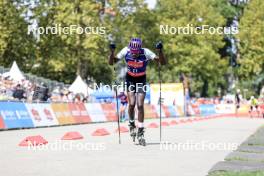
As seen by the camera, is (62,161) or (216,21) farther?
(216,21)

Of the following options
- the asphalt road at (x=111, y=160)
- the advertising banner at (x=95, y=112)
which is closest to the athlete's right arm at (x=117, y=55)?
the asphalt road at (x=111, y=160)

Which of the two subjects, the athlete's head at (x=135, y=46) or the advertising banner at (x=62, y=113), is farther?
the advertising banner at (x=62, y=113)

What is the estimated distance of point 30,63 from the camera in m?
60.6

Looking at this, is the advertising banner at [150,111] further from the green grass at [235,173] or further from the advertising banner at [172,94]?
the green grass at [235,173]

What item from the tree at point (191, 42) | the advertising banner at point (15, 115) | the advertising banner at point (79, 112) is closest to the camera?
the advertising banner at point (15, 115)

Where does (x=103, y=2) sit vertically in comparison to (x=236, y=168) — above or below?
above

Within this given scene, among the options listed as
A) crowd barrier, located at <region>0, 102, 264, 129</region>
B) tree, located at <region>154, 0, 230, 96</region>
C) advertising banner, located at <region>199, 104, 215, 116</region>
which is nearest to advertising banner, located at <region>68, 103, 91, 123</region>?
crowd barrier, located at <region>0, 102, 264, 129</region>

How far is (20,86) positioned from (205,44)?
46.2m

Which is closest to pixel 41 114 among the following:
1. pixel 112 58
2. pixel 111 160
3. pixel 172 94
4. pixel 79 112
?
pixel 79 112

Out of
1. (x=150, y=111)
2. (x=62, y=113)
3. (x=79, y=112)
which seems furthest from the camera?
(x=150, y=111)

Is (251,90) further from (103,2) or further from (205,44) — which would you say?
(103,2)

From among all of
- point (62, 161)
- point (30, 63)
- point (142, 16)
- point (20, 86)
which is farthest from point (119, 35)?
point (62, 161)

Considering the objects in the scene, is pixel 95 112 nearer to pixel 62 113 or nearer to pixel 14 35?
pixel 62 113

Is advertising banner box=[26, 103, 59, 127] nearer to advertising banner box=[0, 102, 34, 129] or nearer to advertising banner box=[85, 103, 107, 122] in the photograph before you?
advertising banner box=[0, 102, 34, 129]
